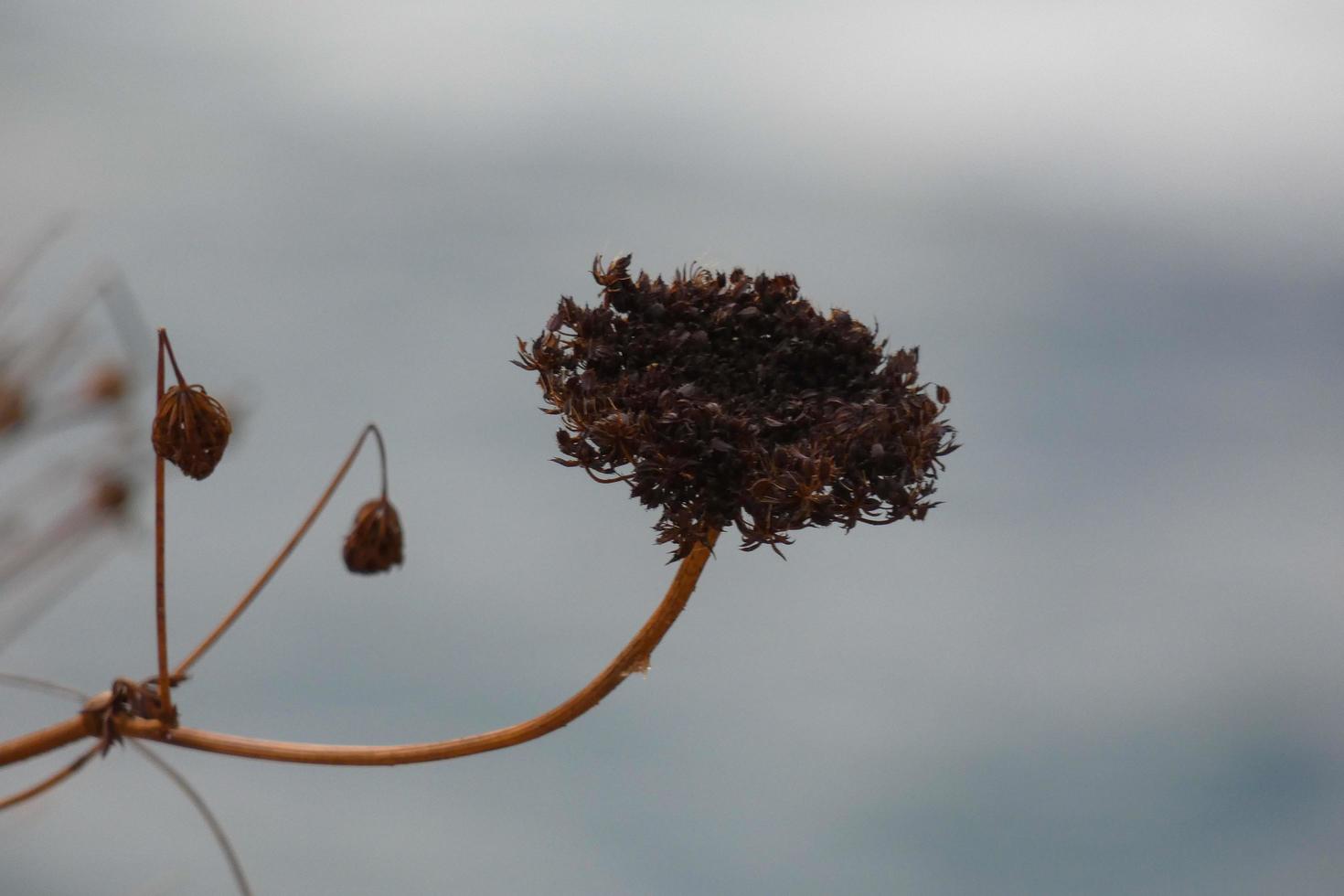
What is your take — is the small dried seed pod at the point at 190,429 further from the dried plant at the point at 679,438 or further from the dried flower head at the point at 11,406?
the dried flower head at the point at 11,406

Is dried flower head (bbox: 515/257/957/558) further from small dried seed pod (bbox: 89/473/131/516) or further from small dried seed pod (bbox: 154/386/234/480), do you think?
small dried seed pod (bbox: 89/473/131/516)

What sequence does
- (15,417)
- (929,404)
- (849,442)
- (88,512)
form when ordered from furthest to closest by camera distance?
(88,512) → (15,417) → (929,404) → (849,442)

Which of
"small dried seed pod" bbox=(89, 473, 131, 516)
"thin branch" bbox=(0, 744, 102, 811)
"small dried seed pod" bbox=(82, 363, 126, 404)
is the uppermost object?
"small dried seed pod" bbox=(82, 363, 126, 404)

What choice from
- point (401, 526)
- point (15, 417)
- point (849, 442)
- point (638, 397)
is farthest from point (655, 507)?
point (15, 417)

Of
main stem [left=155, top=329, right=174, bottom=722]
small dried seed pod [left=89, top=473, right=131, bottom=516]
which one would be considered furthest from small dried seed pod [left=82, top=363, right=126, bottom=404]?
main stem [left=155, top=329, right=174, bottom=722]

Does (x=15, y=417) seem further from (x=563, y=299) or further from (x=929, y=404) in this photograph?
(x=929, y=404)

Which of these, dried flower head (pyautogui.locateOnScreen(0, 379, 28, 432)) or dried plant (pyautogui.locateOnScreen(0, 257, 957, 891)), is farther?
dried flower head (pyautogui.locateOnScreen(0, 379, 28, 432))

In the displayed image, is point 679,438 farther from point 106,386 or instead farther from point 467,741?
point 106,386

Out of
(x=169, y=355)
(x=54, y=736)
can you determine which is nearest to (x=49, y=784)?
(x=54, y=736)

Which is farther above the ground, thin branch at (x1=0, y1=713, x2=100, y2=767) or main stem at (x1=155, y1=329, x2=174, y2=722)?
main stem at (x1=155, y1=329, x2=174, y2=722)
